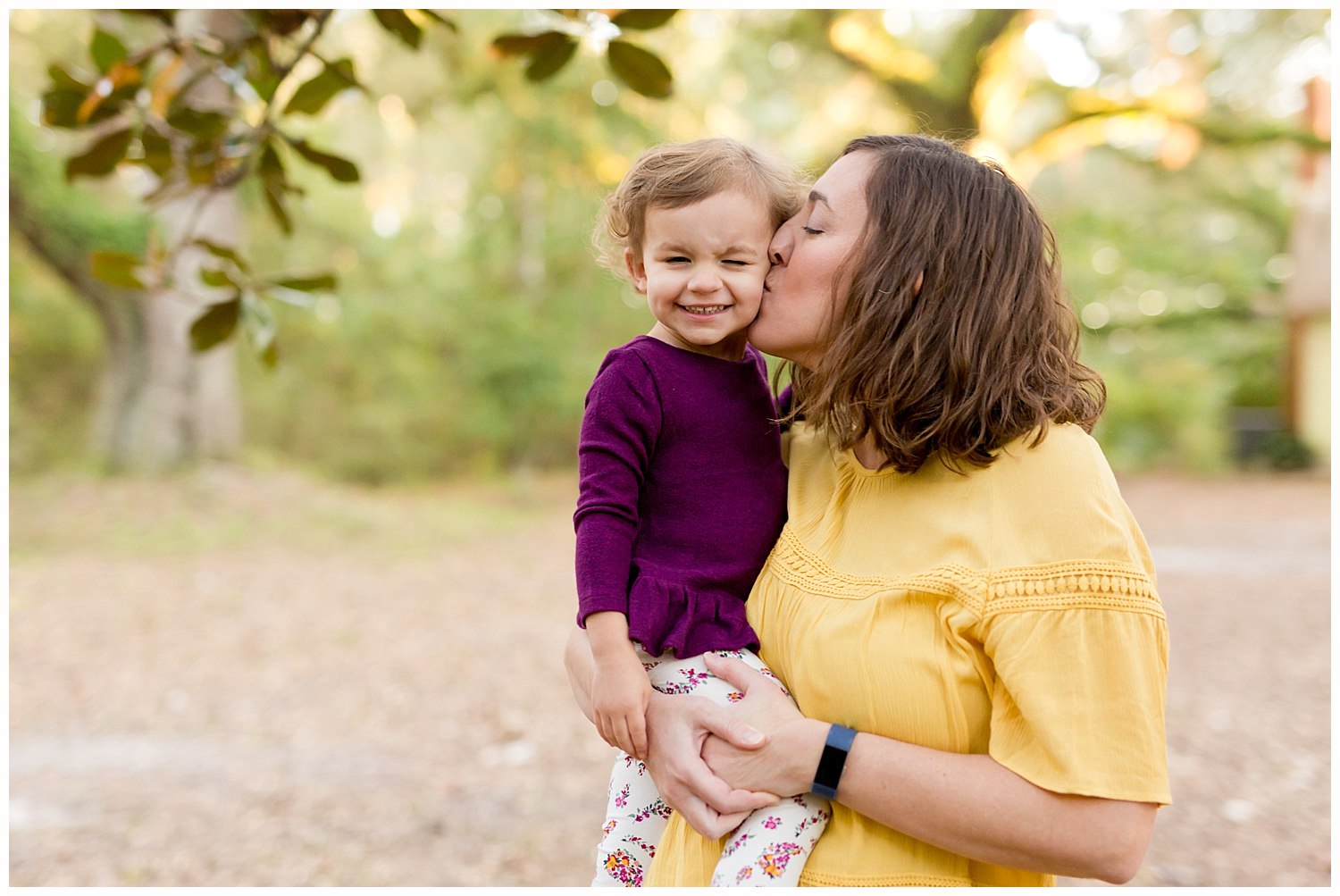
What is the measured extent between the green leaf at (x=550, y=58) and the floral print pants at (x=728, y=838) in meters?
1.29

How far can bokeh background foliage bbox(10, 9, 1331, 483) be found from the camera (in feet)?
38.3

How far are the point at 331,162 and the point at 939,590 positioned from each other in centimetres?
163

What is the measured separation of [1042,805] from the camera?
51.7 inches

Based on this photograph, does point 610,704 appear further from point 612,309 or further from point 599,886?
point 612,309

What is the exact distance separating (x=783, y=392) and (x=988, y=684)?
75 centimetres

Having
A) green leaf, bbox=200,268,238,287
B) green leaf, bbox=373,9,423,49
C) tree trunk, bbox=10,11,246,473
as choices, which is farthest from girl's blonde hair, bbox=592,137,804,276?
tree trunk, bbox=10,11,246,473

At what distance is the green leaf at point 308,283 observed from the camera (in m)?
2.23

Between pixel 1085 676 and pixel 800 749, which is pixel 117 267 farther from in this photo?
pixel 1085 676

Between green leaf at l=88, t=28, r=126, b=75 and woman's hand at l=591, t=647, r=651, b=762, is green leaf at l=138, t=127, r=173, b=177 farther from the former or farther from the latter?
woman's hand at l=591, t=647, r=651, b=762

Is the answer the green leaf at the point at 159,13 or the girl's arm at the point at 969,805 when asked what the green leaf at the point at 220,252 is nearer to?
the green leaf at the point at 159,13

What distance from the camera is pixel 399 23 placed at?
201 centimetres

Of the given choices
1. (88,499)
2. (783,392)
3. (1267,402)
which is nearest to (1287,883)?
(783,392)

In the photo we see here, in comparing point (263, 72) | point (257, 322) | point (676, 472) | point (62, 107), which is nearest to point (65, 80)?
point (62, 107)

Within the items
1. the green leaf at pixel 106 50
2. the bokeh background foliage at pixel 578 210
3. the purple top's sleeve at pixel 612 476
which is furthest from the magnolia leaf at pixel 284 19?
the bokeh background foliage at pixel 578 210
